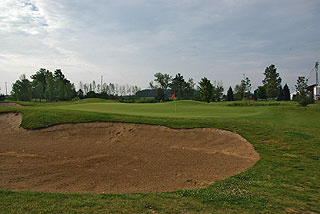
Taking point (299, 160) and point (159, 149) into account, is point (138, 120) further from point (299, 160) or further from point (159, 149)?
point (299, 160)

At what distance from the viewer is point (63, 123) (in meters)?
14.1

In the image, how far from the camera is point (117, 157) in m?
9.51

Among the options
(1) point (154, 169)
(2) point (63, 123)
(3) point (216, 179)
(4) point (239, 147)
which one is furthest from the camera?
(2) point (63, 123)

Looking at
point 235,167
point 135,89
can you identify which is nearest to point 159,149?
point 235,167

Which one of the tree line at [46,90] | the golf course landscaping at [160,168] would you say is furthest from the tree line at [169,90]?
the golf course landscaping at [160,168]

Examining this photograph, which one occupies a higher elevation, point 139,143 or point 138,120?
point 138,120

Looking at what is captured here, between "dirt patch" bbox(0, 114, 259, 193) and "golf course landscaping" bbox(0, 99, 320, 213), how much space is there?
40 mm

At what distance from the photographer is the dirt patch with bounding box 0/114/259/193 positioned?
6.88 m

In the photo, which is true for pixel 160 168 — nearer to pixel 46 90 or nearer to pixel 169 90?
pixel 46 90

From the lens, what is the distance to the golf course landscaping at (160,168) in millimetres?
4742

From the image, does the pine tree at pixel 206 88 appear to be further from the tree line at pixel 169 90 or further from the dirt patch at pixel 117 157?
the dirt patch at pixel 117 157

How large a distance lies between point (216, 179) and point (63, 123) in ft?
36.3

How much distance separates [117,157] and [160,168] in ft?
7.59

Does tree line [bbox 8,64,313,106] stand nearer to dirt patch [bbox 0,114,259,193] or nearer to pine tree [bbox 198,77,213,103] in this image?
Result: pine tree [bbox 198,77,213,103]
